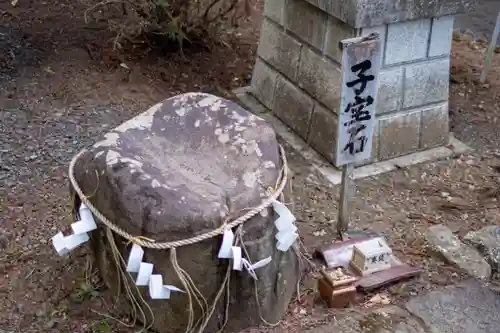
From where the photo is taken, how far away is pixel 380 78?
12.4 ft

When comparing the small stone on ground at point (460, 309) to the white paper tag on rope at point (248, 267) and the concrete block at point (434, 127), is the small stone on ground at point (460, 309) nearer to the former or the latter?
the white paper tag on rope at point (248, 267)

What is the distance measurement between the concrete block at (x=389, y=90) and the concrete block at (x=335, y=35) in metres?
0.28

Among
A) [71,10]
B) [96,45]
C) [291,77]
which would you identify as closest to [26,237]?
[291,77]

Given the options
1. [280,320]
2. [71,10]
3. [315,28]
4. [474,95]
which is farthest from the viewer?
[71,10]

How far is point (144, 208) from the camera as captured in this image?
8.14 feet

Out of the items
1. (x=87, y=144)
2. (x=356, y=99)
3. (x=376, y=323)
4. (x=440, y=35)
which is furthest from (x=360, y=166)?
(x=87, y=144)

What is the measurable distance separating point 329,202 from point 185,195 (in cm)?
129

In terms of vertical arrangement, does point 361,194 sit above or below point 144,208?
below

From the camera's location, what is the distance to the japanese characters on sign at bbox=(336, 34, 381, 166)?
285 cm

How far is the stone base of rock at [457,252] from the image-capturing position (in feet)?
10.1

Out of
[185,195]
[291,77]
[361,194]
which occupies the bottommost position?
[361,194]

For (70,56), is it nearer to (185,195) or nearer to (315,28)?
(315,28)

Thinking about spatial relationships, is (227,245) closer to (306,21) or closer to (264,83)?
(306,21)

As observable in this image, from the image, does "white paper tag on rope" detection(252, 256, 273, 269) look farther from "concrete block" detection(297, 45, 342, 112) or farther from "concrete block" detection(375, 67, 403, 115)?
"concrete block" detection(375, 67, 403, 115)
